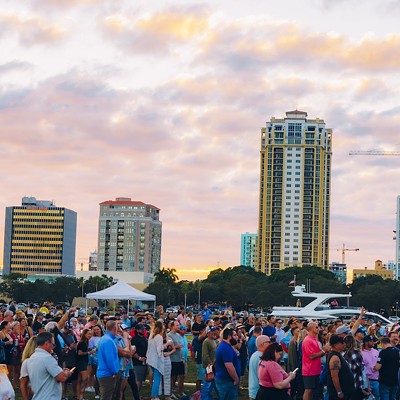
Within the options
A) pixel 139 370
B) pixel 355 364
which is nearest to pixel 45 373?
pixel 355 364

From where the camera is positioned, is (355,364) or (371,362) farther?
(371,362)

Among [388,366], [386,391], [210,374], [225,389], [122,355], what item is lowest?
[386,391]

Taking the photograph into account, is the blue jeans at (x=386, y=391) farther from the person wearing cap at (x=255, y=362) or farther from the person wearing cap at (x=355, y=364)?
the person wearing cap at (x=255, y=362)

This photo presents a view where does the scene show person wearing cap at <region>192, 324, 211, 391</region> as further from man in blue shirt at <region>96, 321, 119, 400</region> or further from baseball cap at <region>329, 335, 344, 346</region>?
baseball cap at <region>329, 335, 344, 346</region>

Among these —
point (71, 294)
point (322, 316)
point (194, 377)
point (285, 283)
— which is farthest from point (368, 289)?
point (194, 377)

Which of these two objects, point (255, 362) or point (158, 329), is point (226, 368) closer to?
point (255, 362)

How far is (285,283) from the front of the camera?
136m

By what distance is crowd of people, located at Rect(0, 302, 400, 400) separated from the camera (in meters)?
11.6

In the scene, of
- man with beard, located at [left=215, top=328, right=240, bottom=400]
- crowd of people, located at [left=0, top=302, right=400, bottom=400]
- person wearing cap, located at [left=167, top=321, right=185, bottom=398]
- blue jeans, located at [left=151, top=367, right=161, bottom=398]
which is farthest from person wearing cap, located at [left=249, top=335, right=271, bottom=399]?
person wearing cap, located at [left=167, top=321, right=185, bottom=398]

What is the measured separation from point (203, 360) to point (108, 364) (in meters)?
3.79

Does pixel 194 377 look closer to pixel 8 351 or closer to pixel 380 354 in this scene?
pixel 8 351

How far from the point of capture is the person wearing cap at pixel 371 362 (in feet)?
53.4

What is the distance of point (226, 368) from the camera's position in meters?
13.9

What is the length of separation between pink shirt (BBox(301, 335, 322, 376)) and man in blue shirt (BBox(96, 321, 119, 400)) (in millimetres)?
3447
